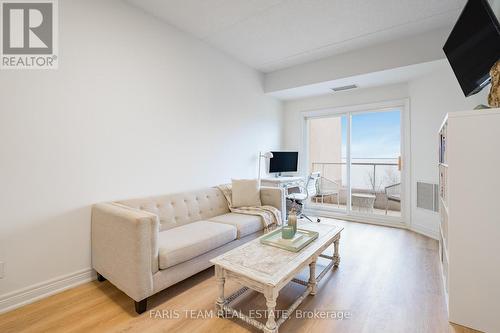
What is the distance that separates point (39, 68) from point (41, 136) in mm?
566

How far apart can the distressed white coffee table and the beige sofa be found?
0.46 m

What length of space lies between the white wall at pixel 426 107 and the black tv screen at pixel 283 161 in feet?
5.01

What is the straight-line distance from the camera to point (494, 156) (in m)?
1.51

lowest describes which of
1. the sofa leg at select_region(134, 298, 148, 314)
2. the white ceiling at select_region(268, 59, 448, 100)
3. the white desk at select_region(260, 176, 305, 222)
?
the sofa leg at select_region(134, 298, 148, 314)

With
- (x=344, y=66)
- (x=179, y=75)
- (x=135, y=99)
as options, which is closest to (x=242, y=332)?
(x=135, y=99)

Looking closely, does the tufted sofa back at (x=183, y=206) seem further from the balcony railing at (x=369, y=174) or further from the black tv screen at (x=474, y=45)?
the black tv screen at (x=474, y=45)

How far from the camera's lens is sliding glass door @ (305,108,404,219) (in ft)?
13.8

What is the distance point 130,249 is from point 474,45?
3.20 meters

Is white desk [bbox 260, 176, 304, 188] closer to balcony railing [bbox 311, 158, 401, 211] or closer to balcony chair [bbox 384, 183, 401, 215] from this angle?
balcony railing [bbox 311, 158, 401, 211]

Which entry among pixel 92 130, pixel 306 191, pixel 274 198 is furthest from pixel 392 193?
pixel 92 130

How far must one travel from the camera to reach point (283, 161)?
15.3ft

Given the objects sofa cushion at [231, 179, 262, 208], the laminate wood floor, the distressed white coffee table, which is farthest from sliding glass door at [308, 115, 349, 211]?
the distressed white coffee table

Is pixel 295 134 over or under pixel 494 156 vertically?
over

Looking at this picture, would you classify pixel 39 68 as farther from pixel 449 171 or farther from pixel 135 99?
pixel 449 171
